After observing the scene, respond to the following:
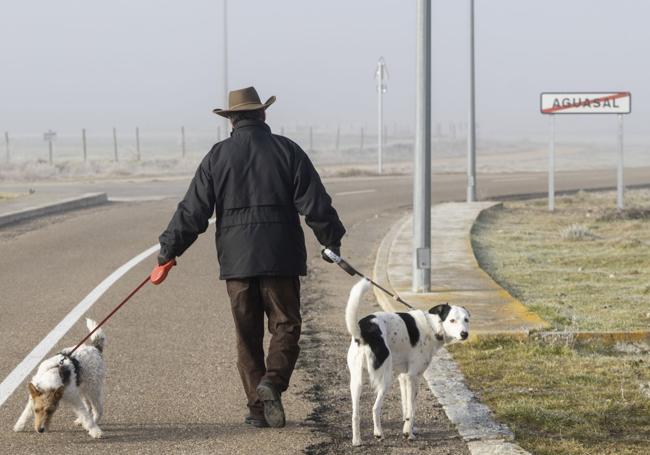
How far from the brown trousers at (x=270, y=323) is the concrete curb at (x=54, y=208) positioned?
45.9ft

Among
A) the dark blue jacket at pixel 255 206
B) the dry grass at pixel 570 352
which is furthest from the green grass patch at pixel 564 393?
the dark blue jacket at pixel 255 206

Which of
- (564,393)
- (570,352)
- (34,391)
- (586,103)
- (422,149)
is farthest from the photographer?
(586,103)

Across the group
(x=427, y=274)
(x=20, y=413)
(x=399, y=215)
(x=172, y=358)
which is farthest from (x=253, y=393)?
(x=399, y=215)

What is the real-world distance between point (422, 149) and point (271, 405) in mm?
5568

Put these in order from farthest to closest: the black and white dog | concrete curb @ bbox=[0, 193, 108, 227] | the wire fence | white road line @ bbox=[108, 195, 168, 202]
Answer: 1. the wire fence
2. white road line @ bbox=[108, 195, 168, 202]
3. concrete curb @ bbox=[0, 193, 108, 227]
4. the black and white dog

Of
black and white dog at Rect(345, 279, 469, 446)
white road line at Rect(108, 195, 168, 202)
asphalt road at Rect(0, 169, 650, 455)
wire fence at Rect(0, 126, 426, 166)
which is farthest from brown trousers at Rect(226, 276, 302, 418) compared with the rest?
wire fence at Rect(0, 126, 426, 166)

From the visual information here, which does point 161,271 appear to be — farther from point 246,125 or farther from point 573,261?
point 573,261

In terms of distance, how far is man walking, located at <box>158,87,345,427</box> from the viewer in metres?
7.06

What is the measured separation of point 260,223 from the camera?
7070 mm

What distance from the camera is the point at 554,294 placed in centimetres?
1287

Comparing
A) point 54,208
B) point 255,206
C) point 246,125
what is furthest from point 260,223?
point 54,208

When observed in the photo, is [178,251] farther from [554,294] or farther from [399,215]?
[399,215]

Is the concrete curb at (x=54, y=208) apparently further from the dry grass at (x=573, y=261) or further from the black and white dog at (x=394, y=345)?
the black and white dog at (x=394, y=345)

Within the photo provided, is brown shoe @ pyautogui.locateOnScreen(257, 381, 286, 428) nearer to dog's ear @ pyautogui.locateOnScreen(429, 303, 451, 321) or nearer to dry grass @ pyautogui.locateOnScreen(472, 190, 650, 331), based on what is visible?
dog's ear @ pyautogui.locateOnScreen(429, 303, 451, 321)
